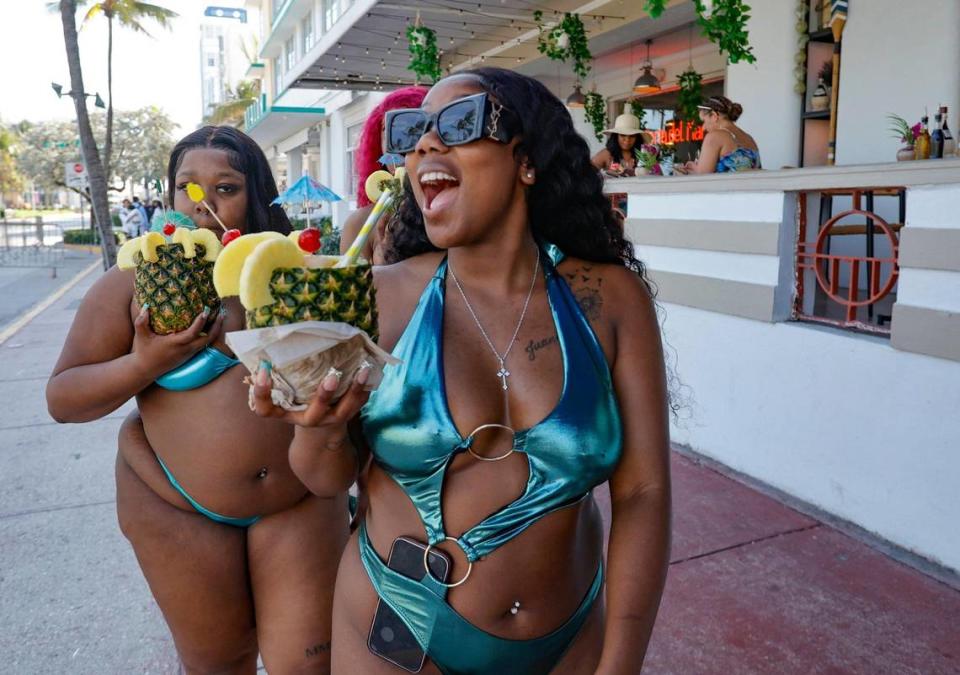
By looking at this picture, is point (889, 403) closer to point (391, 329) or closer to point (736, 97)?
point (391, 329)

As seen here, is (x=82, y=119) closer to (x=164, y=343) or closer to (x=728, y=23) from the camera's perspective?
(x=728, y=23)

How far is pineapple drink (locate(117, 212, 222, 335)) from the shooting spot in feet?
5.69

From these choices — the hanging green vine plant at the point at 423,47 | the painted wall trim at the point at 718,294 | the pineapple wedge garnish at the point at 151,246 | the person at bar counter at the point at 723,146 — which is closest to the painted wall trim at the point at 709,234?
the painted wall trim at the point at 718,294

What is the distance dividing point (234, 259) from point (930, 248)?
359 cm

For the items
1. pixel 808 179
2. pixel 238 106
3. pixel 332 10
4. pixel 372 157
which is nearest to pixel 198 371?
pixel 372 157

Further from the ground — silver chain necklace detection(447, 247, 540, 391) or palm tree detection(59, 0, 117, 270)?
palm tree detection(59, 0, 117, 270)

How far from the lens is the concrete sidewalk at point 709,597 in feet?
10.3

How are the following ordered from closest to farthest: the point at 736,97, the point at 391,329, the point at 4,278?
the point at 391,329
the point at 736,97
the point at 4,278

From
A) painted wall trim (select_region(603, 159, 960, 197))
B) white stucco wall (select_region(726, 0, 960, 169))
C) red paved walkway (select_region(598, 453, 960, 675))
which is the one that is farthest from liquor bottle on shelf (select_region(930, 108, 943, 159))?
red paved walkway (select_region(598, 453, 960, 675))

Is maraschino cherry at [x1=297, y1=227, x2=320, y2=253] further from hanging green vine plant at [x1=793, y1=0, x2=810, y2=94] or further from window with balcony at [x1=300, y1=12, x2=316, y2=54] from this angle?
window with balcony at [x1=300, y1=12, x2=316, y2=54]

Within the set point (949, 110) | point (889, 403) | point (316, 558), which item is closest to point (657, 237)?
point (889, 403)

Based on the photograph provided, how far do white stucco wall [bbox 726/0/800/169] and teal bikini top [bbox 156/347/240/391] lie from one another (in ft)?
22.6

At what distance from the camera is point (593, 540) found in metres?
1.74

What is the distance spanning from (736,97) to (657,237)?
10.5ft
